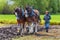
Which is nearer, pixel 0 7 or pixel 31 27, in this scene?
pixel 31 27

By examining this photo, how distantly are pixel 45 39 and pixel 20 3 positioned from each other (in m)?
15.7

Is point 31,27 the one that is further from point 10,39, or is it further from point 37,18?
point 10,39

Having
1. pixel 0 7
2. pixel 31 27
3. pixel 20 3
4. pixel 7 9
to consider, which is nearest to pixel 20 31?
pixel 31 27

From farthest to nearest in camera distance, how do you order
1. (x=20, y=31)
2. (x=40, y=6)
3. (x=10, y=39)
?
(x=40, y=6)
(x=20, y=31)
(x=10, y=39)

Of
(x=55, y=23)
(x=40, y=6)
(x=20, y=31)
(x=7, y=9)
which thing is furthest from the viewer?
(x=7, y=9)

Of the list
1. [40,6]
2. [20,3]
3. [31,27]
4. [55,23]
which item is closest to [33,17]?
[31,27]

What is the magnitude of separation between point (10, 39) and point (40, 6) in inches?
1214

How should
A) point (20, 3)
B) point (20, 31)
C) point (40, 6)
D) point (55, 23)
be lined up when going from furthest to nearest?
point (40, 6) < point (20, 3) < point (55, 23) < point (20, 31)

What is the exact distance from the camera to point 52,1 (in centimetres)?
4950

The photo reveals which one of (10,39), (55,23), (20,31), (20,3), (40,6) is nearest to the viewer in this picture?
(10,39)

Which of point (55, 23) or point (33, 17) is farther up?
point (33, 17)

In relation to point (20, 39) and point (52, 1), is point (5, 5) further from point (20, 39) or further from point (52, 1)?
point (20, 39)

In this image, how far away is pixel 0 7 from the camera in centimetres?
4991

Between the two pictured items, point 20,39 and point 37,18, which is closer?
point 20,39
